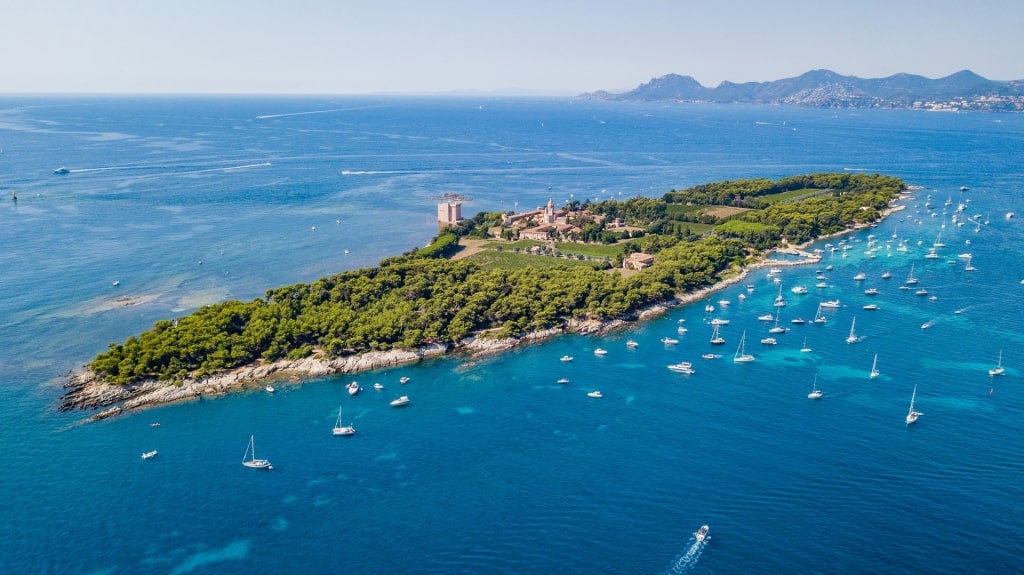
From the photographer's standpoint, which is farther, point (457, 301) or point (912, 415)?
point (457, 301)

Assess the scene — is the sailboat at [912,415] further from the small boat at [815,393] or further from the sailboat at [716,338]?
the sailboat at [716,338]

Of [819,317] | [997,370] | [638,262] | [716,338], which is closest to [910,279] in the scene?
[819,317]

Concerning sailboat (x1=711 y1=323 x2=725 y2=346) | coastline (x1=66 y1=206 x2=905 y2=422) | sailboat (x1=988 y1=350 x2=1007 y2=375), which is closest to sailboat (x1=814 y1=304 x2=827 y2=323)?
sailboat (x1=711 y1=323 x2=725 y2=346)

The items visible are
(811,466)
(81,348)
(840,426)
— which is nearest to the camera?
(811,466)

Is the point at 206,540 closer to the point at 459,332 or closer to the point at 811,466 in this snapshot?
the point at 459,332

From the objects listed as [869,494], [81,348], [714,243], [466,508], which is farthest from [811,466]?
[81,348]

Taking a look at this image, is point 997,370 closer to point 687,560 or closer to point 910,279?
point 910,279
